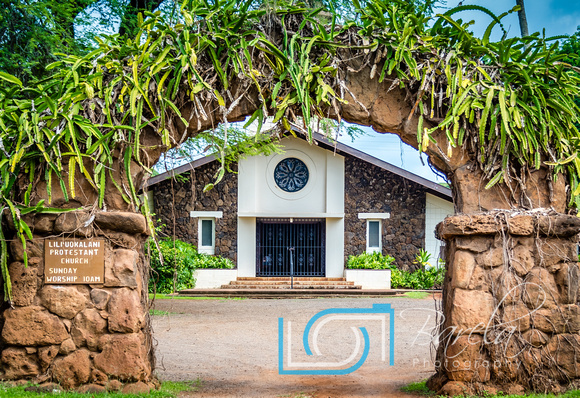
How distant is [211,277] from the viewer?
59.4 ft

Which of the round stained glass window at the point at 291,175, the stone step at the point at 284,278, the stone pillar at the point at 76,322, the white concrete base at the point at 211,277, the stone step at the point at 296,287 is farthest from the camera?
the round stained glass window at the point at 291,175

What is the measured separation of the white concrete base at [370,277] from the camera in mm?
17828

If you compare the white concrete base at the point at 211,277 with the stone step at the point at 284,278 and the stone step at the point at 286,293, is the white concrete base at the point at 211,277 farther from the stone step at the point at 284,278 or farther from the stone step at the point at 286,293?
the stone step at the point at 286,293

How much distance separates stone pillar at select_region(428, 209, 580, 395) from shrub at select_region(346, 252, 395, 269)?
13.0 metres

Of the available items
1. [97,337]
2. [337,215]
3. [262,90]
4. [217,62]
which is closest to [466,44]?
[262,90]

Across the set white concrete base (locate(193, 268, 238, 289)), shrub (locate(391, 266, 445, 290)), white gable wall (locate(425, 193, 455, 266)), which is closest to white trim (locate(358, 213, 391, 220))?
white gable wall (locate(425, 193, 455, 266))

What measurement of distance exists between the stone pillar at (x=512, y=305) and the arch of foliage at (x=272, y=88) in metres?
0.48

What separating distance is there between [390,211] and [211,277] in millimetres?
6319

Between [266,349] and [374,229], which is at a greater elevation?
[374,229]

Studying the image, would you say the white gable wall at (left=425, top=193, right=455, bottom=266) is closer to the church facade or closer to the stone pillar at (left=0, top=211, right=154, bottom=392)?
the church facade

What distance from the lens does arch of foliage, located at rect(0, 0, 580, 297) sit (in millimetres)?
4969

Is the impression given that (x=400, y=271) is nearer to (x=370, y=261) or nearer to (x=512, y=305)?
(x=370, y=261)

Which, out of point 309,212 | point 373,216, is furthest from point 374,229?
point 309,212


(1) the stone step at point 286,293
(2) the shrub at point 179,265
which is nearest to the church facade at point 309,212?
(2) the shrub at point 179,265
